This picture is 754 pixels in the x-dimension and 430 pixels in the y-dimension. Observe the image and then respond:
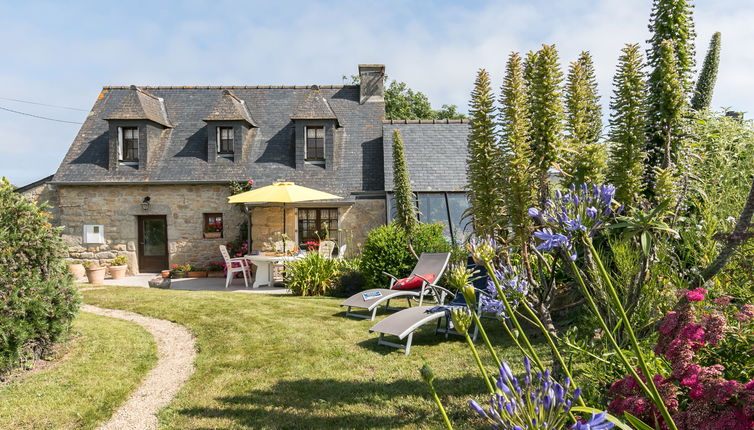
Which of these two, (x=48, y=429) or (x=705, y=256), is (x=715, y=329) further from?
(x=48, y=429)

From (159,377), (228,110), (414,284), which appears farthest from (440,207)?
(159,377)

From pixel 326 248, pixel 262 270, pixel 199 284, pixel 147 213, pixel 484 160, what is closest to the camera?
pixel 484 160

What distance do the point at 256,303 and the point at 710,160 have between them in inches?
294

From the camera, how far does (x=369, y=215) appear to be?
14398 millimetres

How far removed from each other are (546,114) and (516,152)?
34cm

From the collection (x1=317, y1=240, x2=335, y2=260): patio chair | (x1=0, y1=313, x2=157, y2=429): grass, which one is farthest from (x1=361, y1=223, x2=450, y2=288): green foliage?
(x1=0, y1=313, x2=157, y2=429): grass

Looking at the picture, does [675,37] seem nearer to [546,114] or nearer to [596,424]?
[546,114]

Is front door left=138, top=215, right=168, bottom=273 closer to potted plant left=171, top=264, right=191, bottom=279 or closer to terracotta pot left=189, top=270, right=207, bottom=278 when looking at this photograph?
potted plant left=171, top=264, right=191, bottom=279

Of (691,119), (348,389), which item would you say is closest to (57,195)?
(348,389)

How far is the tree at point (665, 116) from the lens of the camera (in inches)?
124

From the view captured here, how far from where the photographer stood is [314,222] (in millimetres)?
14594

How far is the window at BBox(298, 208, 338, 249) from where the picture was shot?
47.7 feet

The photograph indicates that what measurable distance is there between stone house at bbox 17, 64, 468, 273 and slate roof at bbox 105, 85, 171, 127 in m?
0.05

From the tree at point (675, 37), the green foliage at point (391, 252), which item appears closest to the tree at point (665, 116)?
the tree at point (675, 37)
